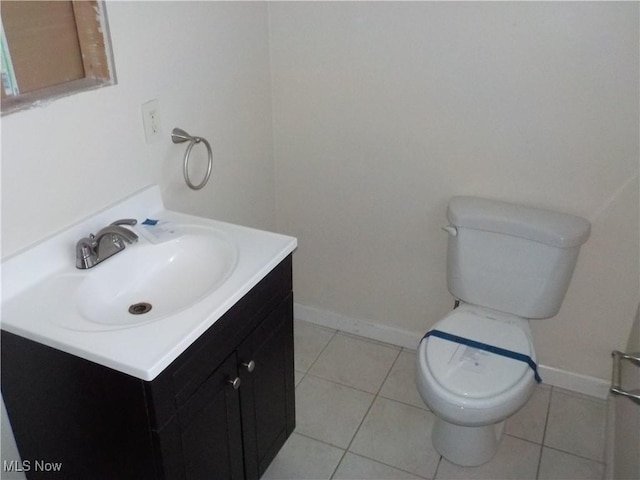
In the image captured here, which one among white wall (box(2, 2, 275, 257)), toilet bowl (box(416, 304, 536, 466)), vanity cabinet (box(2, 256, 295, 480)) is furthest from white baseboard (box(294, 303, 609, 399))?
vanity cabinet (box(2, 256, 295, 480))

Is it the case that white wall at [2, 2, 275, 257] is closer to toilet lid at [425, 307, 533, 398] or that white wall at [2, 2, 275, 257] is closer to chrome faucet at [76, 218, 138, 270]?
chrome faucet at [76, 218, 138, 270]

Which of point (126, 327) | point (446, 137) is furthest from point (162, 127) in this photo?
point (446, 137)

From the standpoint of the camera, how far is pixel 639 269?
196 cm

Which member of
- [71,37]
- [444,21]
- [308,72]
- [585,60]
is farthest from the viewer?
[308,72]

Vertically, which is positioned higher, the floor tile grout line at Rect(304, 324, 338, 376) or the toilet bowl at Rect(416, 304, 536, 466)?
the toilet bowl at Rect(416, 304, 536, 466)

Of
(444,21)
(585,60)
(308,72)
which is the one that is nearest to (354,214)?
(308,72)

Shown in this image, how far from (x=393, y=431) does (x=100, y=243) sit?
1.22m

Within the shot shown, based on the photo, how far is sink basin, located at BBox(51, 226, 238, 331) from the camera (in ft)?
4.54

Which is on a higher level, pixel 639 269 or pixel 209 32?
pixel 209 32

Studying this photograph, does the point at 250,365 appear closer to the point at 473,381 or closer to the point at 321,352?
the point at 473,381

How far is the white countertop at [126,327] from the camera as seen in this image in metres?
1.15

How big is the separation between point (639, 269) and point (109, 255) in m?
1.66

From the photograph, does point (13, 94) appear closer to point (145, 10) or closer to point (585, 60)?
point (145, 10)

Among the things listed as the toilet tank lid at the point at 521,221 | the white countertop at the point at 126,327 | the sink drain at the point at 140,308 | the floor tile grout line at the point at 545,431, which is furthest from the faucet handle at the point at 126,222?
the floor tile grout line at the point at 545,431
